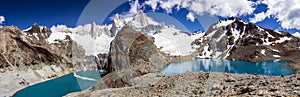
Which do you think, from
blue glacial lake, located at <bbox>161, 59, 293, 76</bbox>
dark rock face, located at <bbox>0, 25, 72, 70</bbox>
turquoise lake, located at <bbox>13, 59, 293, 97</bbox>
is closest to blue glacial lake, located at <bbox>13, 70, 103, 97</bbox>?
turquoise lake, located at <bbox>13, 59, 293, 97</bbox>

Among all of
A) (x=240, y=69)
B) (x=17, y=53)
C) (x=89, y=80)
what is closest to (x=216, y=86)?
(x=89, y=80)

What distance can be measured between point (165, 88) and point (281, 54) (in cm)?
18292

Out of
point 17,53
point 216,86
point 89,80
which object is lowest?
point 216,86

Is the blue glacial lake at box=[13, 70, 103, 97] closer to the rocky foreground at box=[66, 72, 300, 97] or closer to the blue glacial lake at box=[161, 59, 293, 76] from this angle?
the blue glacial lake at box=[161, 59, 293, 76]

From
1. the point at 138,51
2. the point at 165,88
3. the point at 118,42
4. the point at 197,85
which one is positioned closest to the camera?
the point at 197,85

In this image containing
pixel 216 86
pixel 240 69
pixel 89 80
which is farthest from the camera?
pixel 240 69

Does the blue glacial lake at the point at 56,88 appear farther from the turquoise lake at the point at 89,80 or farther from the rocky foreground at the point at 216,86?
the rocky foreground at the point at 216,86

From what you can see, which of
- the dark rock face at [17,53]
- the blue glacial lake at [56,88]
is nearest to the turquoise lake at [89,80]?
the blue glacial lake at [56,88]

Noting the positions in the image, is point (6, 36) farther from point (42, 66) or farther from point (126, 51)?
point (126, 51)

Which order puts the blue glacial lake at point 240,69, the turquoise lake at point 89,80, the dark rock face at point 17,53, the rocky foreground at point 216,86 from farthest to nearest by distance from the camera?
the dark rock face at point 17,53
the blue glacial lake at point 240,69
the turquoise lake at point 89,80
the rocky foreground at point 216,86

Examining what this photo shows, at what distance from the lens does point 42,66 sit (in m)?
168

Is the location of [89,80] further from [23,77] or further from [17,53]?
[17,53]

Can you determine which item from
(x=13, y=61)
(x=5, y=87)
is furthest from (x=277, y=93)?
(x=13, y=61)

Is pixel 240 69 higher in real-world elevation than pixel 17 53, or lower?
lower
